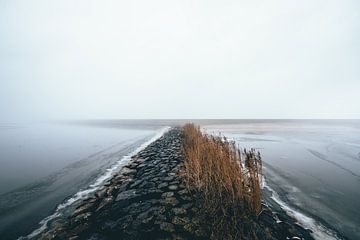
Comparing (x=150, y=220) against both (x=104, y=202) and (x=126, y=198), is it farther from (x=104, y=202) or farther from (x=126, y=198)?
(x=104, y=202)

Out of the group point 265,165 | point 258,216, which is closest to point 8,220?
point 258,216

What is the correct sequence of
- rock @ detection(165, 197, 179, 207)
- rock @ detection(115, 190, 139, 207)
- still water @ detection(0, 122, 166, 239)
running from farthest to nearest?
still water @ detection(0, 122, 166, 239)
rock @ detection(115, 190, 139, 207)
rock @ detection(165, 197, 179, 207)

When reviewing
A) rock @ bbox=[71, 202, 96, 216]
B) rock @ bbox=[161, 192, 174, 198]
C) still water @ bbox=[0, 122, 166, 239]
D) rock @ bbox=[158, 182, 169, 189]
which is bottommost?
still water @ bbox=[0, 122, 166, 239]

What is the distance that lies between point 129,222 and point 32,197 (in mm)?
5253

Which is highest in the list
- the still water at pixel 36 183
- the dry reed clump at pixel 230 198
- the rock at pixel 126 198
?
the dry reed clump at pixel 230 198

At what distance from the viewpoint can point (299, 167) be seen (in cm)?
1093

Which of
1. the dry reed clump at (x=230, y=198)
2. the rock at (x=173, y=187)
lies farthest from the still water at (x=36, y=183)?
the dry reed clump at (x=230, y=198)

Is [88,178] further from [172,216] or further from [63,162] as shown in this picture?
[172,216]

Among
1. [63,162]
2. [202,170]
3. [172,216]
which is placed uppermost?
[202,170]

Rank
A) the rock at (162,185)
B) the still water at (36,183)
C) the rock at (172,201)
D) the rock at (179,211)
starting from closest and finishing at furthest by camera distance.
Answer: the rock at (179,211), the rock at (172,201), the still water at (36,183), the rock at (162,185)

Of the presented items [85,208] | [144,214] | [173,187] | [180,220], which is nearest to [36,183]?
[85,208]

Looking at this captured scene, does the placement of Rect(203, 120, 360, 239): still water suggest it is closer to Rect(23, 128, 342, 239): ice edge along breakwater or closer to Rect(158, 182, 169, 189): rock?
Rect(23, 128, 342, 239): ice edge along breakwater

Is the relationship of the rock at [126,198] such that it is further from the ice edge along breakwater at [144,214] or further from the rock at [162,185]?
the rock at [162,185]

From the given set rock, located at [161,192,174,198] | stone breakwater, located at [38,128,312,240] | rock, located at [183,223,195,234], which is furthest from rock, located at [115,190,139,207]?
rock, located at [183,223,195,234]
